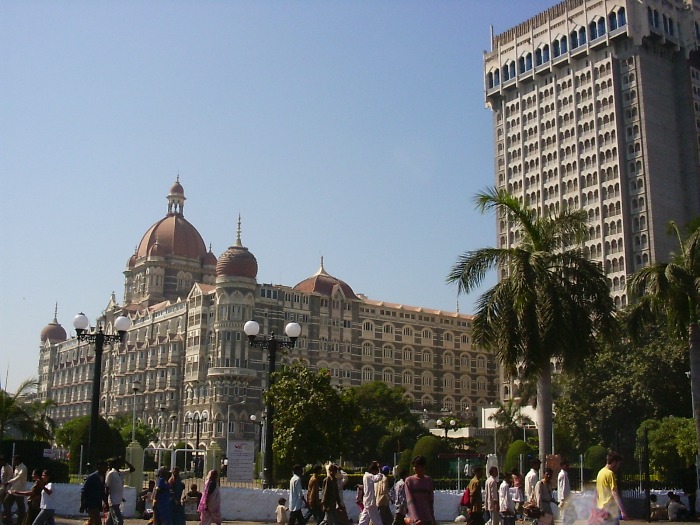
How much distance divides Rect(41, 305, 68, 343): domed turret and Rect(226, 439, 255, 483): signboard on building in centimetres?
9616

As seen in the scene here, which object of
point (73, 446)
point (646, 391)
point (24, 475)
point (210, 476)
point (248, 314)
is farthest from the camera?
point (248, 314)

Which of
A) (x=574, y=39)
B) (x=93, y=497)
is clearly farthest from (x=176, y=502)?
(x=574, y=39)

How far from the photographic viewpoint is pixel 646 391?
5216 cm

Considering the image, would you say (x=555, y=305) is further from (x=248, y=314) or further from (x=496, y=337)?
(x=248, y=314)

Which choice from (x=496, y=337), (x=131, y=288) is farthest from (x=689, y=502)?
(x=131, y=288)

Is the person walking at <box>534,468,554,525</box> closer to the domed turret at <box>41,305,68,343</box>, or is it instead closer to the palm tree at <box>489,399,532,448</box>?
the palm tree at <box>489,399,532,448</box>

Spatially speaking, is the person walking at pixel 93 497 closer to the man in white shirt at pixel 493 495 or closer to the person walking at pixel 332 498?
the person walking at pixel 332 498

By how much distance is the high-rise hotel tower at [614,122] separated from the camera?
79438 mm

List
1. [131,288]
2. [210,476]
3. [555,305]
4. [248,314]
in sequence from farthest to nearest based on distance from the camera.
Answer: [131,288] < [248,314] < [555,305] < [210,476]

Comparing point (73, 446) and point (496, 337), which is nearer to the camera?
point (496, 337)

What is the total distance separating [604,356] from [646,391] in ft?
13.6

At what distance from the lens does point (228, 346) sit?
78.8 metres

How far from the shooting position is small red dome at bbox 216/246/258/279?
79312 mm

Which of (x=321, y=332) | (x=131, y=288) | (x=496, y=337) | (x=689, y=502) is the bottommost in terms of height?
(x=689, y=502)
